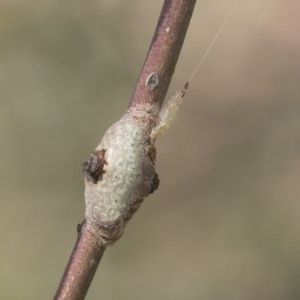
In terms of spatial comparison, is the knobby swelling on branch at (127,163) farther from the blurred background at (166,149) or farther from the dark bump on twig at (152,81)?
the blurred background at (166,149)

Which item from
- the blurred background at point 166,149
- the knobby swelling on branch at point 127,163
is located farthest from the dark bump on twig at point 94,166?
the blurred background at point 166,149

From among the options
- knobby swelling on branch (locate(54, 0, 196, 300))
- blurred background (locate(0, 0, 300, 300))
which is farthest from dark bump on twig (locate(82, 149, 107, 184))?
blurred background (locate(0, 0, 300, 300))

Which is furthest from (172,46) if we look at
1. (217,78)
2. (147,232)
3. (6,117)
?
(217,78)

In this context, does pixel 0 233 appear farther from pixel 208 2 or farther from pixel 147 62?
pixel 147 62

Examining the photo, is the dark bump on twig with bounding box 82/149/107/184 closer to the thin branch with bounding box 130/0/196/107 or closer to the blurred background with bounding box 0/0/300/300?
the thin branch with bounding box 130/0/196/107

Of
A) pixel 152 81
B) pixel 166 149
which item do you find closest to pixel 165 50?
pixel 152 81
